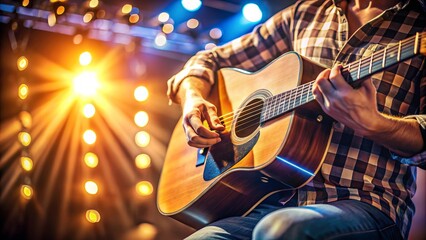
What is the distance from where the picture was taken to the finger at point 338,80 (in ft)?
4.53

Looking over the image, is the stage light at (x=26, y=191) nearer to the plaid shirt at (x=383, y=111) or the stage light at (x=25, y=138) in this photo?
the stage light at (x=25, y=138)

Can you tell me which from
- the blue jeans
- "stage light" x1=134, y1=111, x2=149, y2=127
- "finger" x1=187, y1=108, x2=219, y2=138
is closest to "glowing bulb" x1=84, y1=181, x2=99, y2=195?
"stage light" x1=134, y1=111, x2=149, y2=127

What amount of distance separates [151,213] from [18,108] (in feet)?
3.98

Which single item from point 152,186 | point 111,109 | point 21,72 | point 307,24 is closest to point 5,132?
point 21,72

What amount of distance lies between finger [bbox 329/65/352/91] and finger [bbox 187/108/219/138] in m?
0.63

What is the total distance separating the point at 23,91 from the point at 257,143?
2.14 m

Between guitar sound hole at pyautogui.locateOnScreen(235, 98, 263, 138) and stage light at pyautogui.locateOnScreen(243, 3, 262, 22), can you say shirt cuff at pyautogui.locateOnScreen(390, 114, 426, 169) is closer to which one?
guitar sound hole at pyautogui.locateOnScreen(235, 98, 263, 138)

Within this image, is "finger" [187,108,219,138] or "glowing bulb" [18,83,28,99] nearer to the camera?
"finger" [187,108,219,138]

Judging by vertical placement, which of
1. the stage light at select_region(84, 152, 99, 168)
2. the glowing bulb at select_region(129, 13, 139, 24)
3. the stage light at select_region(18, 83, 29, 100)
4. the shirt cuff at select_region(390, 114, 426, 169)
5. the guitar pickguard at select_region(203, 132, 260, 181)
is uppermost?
the stage light at select_region(18, 83, 29, 100)

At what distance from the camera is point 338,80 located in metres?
1.38

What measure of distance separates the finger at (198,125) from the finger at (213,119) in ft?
0.13

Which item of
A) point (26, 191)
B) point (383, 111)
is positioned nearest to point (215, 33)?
point (26, 191)

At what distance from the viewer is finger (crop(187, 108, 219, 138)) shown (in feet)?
6.17

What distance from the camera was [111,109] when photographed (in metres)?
3.40
